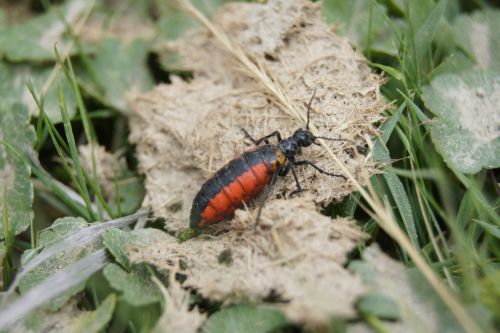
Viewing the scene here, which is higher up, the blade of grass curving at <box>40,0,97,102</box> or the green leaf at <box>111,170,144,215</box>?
the blade of grass curving at <box>40,0,97,102</box>

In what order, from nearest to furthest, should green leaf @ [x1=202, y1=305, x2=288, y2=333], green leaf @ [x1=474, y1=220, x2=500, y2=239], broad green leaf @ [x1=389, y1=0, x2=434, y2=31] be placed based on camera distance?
green leaf @ [x1=202, y1=305, x2=288, y2=333] → green leaf @ [x1=474, y1=220, x2=500, y2=239] → broad green leaf @ [x1=389, y1=0, x2=434, y2=31]

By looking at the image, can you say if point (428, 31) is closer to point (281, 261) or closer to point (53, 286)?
point (281, 261)

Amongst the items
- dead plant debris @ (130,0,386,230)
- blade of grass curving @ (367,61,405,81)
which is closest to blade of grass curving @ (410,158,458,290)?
dead plant debris @ (130,0,386,230)

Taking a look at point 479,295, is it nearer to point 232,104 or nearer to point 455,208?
point 455,208

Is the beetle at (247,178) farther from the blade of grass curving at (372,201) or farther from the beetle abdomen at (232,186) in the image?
the blade of grass curving at (372,201)

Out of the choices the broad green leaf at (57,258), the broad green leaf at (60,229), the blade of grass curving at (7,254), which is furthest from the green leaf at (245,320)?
the blade of grass curving at (7,254)

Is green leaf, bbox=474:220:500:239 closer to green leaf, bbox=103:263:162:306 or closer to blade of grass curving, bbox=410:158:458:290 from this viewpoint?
blade of grass curving, bbox=410:158:458:290

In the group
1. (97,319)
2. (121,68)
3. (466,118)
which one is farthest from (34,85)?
(466,118)
